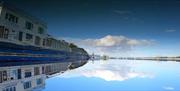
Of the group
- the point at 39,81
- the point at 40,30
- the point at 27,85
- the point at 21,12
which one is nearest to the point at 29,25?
the point at 21,12

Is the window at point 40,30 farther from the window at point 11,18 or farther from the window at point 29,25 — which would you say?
the window at point 11,18

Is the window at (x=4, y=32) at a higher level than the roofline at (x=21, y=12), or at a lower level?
lower

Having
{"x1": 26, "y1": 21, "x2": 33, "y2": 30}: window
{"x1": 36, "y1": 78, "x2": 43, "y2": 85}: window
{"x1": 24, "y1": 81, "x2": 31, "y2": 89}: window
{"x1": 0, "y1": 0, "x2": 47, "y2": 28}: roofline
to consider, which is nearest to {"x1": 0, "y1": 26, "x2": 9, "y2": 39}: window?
{"x1": 0, "y1": 0, "x2": 47, "y2": 28}: roofline

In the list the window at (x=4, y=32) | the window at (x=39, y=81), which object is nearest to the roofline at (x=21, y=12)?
the window at (x=4, y=32)

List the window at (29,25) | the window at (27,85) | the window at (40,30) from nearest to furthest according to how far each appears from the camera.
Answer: the window at (27,85) → the window at (29,25) → the window at (40,30)

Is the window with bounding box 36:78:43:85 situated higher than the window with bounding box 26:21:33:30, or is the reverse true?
the window with bounding box 26:21:33:30

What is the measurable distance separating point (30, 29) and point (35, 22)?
3.25 m

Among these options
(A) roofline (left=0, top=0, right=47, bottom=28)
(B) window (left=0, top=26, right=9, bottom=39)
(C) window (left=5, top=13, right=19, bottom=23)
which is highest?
(A) roofline (left=0, top=0, right=47, bottom=28)

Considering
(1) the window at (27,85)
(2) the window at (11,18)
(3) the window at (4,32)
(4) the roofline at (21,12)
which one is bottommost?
(1) the window at (27,85)

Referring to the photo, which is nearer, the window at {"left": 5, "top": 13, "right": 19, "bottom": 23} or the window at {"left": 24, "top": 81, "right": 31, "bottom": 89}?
the window at {"left": 24, "top": 81, "right": 31, "bottom": 89}

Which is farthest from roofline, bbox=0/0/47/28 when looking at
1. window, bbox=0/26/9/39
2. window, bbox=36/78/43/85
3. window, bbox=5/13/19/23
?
window, bbox=36/78/43/85

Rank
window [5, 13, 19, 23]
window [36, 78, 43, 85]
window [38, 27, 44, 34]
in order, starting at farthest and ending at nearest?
1. window [38, 27, 44, 34]
2. window [5, 13, 19, 23]
3. window [36, 78, 43, 85]

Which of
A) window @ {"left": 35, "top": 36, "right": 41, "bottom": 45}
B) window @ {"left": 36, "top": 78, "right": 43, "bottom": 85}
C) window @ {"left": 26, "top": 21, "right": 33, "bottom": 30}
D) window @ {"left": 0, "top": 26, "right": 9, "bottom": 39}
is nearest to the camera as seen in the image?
window @ {"left": 36, "top": 78, "right": 43, "bottom": 85}

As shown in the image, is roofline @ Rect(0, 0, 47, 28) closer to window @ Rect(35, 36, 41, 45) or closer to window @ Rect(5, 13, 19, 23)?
window @ Rect(5, 13, 19, 23)
